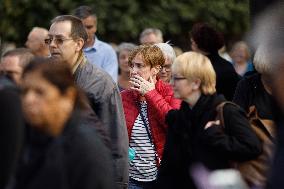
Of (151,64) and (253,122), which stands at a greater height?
(151,64)

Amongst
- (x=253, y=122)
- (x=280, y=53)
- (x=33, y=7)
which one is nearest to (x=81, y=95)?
(x=280, y=53)

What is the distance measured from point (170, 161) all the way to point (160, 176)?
0.18 meters

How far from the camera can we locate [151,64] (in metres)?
9.37

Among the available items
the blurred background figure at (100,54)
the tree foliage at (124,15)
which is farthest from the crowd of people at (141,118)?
Answer: the tree foliage at (124,15)

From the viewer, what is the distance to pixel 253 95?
845 centimetres

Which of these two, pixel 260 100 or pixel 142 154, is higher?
pixel 260 100

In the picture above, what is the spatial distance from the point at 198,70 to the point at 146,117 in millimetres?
1793

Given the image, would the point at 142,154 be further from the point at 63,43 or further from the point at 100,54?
the point at 100,54

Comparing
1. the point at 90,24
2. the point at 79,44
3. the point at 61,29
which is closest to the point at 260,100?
the point at 79,44

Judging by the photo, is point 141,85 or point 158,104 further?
point 141,85

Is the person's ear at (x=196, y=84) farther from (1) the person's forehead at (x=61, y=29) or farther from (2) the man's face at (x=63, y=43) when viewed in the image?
(1) the person's forehead at (x=61, y=29)

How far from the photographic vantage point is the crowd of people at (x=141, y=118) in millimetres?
5695

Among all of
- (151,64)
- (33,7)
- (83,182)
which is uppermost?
(33,7)

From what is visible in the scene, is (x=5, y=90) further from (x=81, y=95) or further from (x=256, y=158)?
(x=256, y=158)
